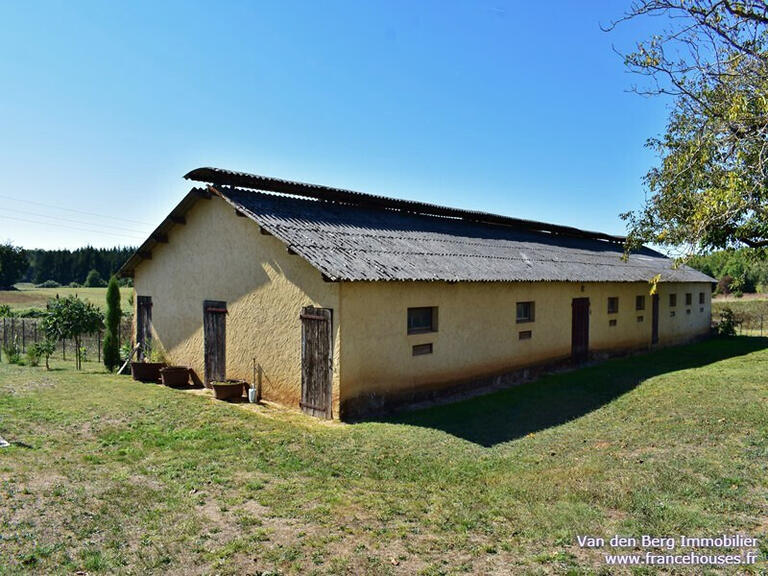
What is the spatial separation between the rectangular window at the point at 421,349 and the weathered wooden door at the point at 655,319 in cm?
1474

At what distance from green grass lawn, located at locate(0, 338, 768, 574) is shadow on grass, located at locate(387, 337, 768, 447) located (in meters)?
0.09

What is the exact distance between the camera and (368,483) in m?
7.01

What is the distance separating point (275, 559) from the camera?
15.8 ft

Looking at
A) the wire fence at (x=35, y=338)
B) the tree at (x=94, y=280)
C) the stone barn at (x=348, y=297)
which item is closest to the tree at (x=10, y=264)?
the tree at (x=94, y=280)

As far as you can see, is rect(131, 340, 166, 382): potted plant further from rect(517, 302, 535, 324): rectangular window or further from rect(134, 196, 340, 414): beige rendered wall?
rect(517, 302, 535, 324): rectangular window

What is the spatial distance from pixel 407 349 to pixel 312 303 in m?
2.46

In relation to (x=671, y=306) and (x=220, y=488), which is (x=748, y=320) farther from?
(x=220, y=488)

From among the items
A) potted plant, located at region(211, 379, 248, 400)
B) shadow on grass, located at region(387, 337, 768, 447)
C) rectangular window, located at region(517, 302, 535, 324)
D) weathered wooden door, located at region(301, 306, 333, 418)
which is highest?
rectangular window, located at region(517, 302, 535, 324)

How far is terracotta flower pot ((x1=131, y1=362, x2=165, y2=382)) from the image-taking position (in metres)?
15.2

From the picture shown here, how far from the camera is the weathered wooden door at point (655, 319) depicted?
2247cm

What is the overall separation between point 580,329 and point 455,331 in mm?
7156

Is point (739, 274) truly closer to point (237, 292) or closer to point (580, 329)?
point (580, 329)

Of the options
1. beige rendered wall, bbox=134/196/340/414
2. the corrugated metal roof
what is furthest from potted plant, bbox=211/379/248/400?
the corrugated metal roof

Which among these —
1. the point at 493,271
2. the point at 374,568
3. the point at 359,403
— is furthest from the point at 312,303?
the point at 374,568
